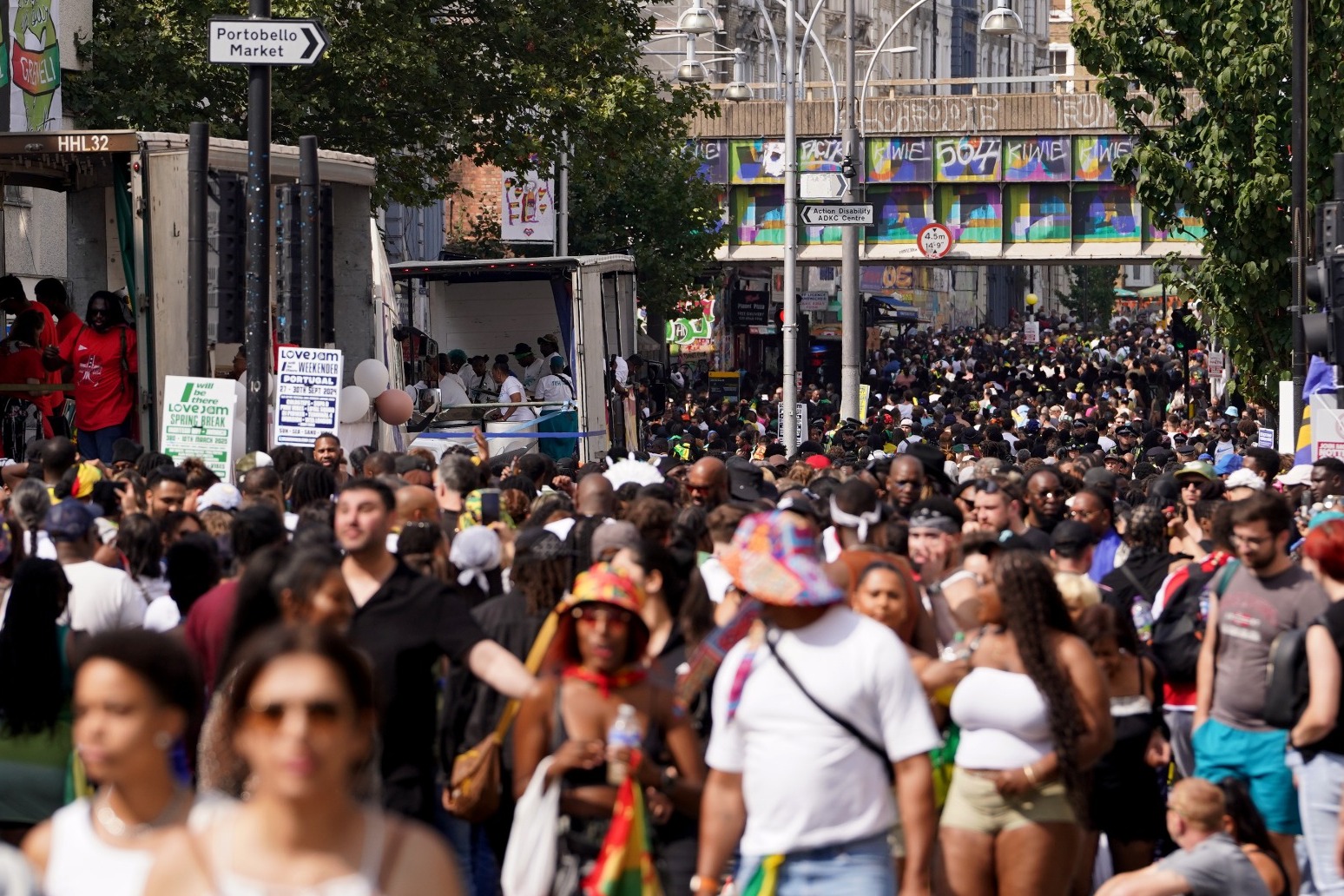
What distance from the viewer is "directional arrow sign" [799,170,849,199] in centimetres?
2580

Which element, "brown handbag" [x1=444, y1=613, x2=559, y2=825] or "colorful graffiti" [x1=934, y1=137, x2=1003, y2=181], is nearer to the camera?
"brown handbag" [x1=444, y1=613, x2=559, y2=825]

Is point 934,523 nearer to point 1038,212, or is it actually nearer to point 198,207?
point 198,207

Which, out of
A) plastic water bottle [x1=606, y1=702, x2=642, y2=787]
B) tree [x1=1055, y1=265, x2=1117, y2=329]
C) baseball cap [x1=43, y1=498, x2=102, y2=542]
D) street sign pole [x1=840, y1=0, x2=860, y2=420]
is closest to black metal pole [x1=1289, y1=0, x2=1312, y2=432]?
street sign pole [x1=840, y1=0, x2=860, y2=420]

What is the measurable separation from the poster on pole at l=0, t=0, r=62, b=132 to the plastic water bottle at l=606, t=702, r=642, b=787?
19.5m

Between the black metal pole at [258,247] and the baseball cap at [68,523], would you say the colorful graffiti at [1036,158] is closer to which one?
the black metal pole at [258,247]

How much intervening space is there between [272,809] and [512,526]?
7.16m

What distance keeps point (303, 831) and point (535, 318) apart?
24628 millimetres

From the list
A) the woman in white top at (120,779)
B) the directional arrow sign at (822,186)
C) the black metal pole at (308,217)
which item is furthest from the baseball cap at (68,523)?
the directional arrow sign at (822,186)

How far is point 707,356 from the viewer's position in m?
53.2

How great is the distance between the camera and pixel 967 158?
146 feet

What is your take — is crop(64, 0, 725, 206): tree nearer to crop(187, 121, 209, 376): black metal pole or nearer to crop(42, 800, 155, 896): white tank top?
crop(187, 121, 209, 376): black metal pole

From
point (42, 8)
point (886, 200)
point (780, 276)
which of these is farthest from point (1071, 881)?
point (780, 276)

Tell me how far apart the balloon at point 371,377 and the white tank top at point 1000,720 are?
11372 millimetres

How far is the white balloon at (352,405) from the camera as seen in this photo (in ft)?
54.7
